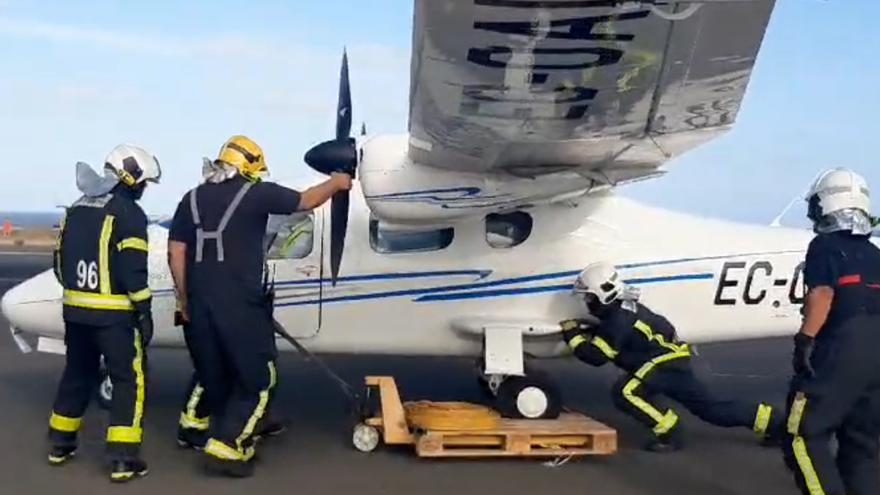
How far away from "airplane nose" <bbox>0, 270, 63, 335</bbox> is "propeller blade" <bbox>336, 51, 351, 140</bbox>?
3017 mm

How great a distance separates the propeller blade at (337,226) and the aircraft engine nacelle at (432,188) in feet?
0.77

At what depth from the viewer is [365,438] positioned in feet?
26.1

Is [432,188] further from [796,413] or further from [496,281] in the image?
[796,413]

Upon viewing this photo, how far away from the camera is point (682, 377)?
8.08m

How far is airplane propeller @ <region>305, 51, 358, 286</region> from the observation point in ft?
25.7

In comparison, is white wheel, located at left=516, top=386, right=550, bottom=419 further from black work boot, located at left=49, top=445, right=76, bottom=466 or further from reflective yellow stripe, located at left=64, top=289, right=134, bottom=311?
black work boot, located at left=49, top=445, right=76, bottom=466

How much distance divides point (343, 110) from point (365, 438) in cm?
267

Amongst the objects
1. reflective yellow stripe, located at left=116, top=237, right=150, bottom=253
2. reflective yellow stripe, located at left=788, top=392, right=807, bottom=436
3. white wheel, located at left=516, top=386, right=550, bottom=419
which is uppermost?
reflective yellow stripe, located at left=116, top=237, right=150, bottom=253

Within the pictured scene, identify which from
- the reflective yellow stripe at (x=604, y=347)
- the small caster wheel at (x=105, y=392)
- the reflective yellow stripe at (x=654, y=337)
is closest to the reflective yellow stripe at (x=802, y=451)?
the reflective yellow stripe at (x=654, y=337)

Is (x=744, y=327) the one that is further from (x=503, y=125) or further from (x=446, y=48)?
(x=446, y=48)

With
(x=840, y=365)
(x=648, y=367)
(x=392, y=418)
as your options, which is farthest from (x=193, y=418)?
(x=840, y=365)

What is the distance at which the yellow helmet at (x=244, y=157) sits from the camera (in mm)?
7242

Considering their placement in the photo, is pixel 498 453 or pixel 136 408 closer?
pixel 136 408

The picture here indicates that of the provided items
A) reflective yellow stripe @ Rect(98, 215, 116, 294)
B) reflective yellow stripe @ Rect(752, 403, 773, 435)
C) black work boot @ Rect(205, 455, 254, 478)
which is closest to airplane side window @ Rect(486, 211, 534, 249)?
reflective yellow stripe @ Rect(752, 403, 773, 435)
